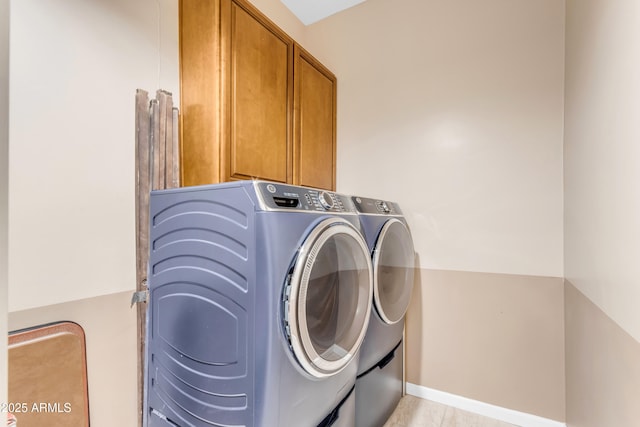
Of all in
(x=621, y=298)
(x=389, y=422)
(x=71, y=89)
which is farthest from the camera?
(x=389, y=422)

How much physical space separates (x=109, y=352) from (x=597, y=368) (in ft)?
6.84

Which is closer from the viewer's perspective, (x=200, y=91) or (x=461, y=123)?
(x=200, y=91)

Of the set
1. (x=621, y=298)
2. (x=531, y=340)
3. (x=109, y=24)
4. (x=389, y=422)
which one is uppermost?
(x=109, y=24)

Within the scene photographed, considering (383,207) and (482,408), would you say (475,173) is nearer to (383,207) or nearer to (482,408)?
(383,207)

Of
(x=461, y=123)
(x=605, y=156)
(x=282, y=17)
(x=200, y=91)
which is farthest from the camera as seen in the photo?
(x=282, y=17)

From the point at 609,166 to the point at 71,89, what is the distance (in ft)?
6.95

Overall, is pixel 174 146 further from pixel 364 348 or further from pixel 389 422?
pixel 389 422

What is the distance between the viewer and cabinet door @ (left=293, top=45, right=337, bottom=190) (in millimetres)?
2057

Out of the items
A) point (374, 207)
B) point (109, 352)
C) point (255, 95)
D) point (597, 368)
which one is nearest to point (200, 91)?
point (255, 95)

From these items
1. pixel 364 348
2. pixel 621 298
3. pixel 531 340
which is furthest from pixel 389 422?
pixel 621 298

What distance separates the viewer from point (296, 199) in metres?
1.11

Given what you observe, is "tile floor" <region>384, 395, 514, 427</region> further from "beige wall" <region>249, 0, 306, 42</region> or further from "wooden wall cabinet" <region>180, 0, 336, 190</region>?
"beige wall" <region>249, 0, 306, 42</region>

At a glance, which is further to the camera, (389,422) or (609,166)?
(389,422)

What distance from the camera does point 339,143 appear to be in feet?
8.27
